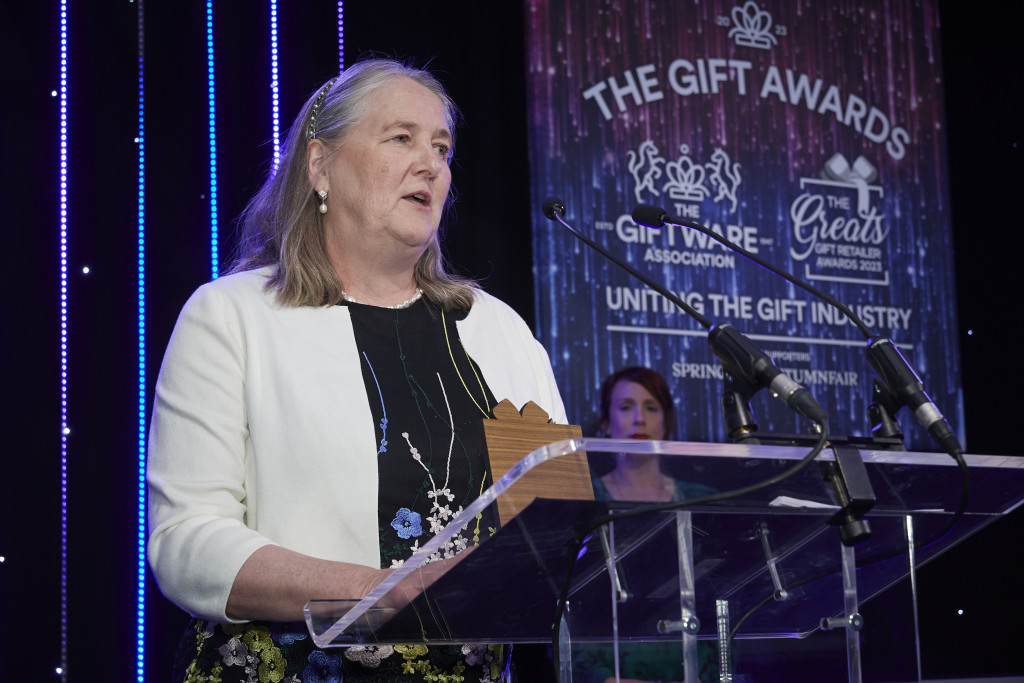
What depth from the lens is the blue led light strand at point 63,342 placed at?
2.92 meters

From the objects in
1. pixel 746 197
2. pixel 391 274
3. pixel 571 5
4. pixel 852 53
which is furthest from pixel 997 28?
pixel 391 274

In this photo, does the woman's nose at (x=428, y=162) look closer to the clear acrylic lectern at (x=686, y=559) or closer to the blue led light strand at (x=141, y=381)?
the clear acrylic lectern at (x=686, y=559)

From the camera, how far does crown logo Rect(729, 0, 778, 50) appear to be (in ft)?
14.1

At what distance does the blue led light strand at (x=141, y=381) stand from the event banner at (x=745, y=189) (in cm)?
119

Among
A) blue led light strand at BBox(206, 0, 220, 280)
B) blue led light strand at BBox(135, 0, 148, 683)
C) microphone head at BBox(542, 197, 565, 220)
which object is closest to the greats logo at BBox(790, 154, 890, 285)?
blue led light strand at BBox(206, 0, 220, 280)

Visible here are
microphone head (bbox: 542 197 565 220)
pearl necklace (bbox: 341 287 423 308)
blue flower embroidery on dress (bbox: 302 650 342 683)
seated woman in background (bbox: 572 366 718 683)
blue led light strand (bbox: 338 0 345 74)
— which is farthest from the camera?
blue led light strand (bbox: 338 0 345 74)

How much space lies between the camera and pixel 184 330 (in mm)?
1829

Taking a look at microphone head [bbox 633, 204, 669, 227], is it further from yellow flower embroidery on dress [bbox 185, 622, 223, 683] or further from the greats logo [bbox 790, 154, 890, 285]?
the greats logo [bbox 790, 154, 890, 285]

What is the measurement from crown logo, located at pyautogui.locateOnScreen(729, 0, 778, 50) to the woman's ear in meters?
2.50

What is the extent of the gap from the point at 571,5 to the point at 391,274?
85.0 inches

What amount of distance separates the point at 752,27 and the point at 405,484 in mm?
3014

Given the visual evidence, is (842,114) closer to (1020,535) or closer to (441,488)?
(1020,535)

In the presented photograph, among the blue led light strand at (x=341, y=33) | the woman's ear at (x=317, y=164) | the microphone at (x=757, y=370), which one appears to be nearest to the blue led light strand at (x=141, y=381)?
the blue led light strand at (x=341, y=33)

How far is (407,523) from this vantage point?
1.77m
